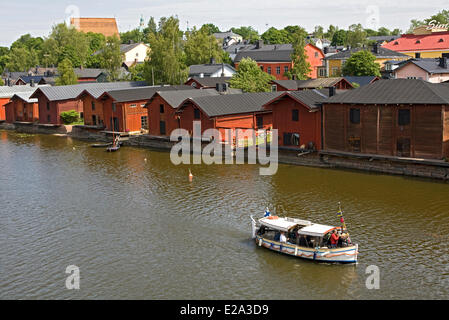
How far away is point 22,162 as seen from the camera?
59.7 meters

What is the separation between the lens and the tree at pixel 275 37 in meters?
178

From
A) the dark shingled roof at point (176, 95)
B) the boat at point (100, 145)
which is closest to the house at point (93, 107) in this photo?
the boat at point (100, 145)

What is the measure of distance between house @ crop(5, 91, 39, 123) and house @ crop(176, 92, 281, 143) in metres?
39.0

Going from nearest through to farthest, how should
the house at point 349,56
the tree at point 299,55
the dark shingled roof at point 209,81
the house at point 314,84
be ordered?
the house at point 314,84 < the dark shingled roof at point 209,81 < the tree at point 299,55 < the house at point 349,56

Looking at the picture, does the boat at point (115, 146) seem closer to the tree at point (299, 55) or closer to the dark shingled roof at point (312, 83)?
the dark shingled roof at point (312, 83)

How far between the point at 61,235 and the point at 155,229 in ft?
19.6

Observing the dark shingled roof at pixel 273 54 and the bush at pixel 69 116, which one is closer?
the bush at pixel 69 116

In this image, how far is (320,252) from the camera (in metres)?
27.5

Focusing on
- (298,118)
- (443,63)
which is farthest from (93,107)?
(443,63)

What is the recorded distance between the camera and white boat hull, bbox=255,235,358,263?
27031 millimetres

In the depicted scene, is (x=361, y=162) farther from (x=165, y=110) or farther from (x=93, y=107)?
(x=93, y=107)

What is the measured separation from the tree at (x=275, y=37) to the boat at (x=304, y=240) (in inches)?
5881

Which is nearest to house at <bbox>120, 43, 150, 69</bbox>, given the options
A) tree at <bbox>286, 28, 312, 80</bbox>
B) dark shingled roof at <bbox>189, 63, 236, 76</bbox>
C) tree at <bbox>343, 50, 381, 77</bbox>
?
dark shingled roof at <bbox>189, 63, 236, 76</bbox>
